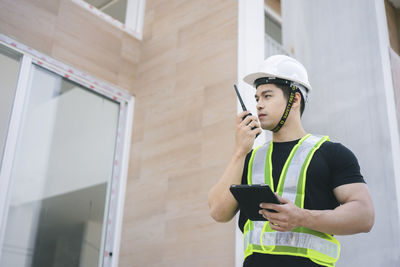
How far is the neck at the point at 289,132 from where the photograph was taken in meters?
1.74

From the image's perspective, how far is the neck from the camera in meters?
1.74

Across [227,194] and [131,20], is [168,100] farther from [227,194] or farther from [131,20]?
[227,194]

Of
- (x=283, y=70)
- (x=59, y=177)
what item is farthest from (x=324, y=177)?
(x=59, y=177)

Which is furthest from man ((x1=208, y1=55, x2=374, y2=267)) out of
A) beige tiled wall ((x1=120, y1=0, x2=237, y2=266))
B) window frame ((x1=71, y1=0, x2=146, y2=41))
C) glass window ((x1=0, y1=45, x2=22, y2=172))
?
window frame ((x1=71, y1=0, x2=146, y2=41))

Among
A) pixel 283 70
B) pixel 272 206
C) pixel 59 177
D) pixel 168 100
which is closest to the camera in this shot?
pixel 272 206

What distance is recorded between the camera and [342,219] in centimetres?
144

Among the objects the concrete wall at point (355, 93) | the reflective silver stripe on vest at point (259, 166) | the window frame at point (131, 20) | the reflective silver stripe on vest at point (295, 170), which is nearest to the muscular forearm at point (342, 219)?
the reflective silver stripe on vest at point (295, 170)

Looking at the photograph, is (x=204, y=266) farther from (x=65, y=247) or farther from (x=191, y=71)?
(x=191, y=71)

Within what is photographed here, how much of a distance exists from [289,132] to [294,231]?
→ 1.25 ft

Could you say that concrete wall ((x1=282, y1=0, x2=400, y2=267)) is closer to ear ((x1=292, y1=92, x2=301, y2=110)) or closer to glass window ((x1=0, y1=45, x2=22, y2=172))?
ear ((x1=292, y1=92, x2=301, y2=110))

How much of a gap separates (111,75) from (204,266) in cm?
186

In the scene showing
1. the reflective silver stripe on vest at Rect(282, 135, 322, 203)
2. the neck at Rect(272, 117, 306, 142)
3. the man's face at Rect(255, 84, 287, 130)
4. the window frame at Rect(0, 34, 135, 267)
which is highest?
the window frame at Rect(0, 34, 135, 267)

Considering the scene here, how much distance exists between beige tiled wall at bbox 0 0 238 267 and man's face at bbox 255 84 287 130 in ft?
5.65

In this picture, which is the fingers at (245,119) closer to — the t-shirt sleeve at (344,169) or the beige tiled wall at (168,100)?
the t-shirt sleeve at (344,169)
